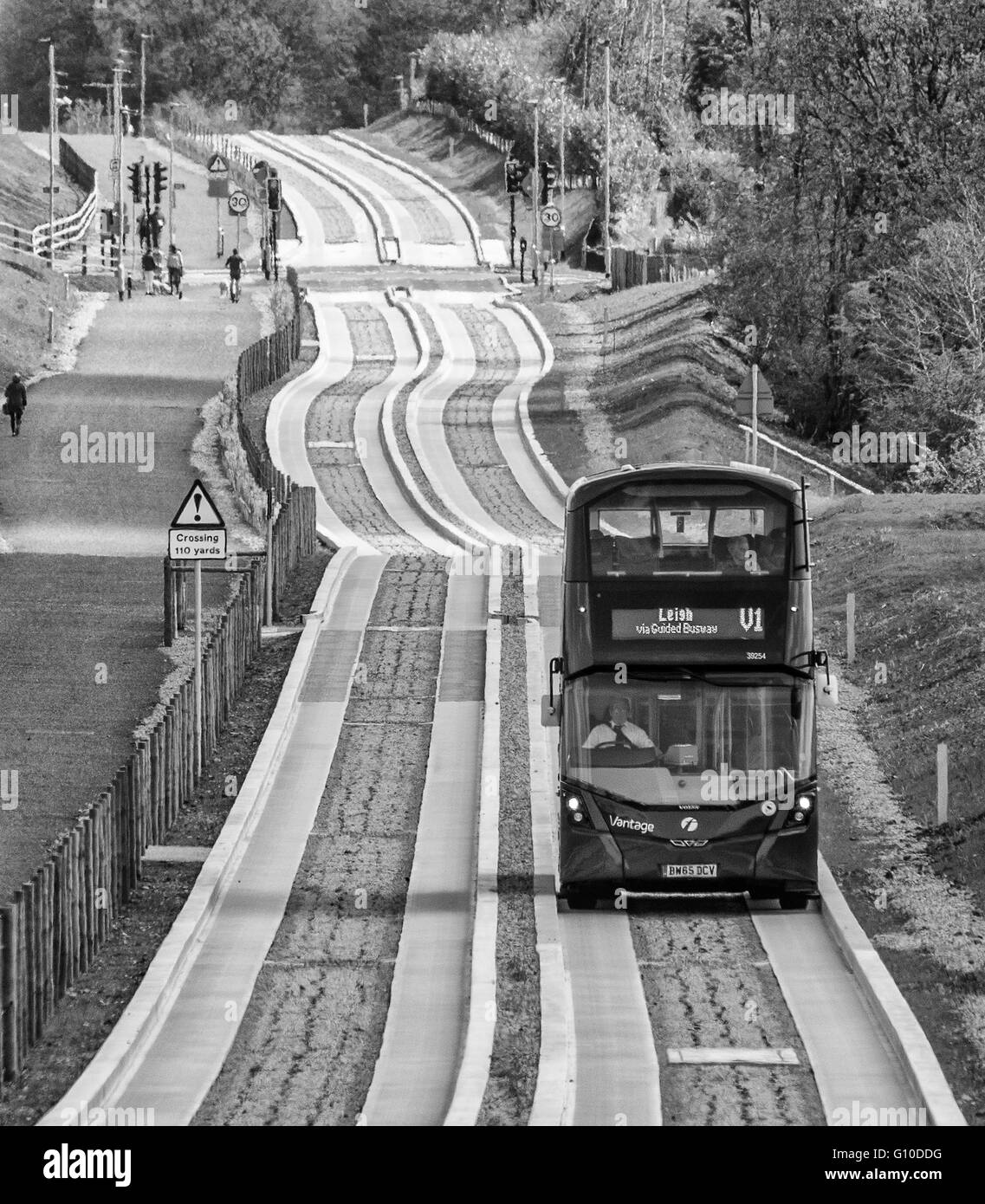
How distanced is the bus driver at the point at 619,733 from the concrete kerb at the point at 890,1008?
2.26 m

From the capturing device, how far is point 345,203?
103 m

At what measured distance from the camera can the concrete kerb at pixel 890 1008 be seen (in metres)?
14.5

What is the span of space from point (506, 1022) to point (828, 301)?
40.2 m

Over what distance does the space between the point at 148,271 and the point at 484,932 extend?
57948 mm

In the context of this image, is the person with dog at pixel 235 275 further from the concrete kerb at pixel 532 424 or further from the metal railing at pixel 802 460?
the metal railing at pixel 802 460

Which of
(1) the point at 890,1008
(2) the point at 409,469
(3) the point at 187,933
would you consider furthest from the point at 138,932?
(2) the point at 409,469

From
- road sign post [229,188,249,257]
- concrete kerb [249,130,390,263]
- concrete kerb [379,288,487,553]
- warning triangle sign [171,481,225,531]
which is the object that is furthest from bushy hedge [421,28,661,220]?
warning triangle sign [171,481,225,531]

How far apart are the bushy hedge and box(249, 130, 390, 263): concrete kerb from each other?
8968mm

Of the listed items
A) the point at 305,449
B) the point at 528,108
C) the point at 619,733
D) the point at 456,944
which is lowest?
the point at 456,944

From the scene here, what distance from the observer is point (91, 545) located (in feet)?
126

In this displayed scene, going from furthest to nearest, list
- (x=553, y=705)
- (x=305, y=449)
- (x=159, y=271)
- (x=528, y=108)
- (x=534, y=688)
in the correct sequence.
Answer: (x=528, y=108) < (x=159, y=271) < (x=305, y=449) < (x=534, y=688) < (x=553, y=705)

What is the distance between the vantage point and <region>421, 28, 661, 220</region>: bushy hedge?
10062 cm

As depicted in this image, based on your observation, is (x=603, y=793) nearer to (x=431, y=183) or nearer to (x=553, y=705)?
(x=553, y=705)
